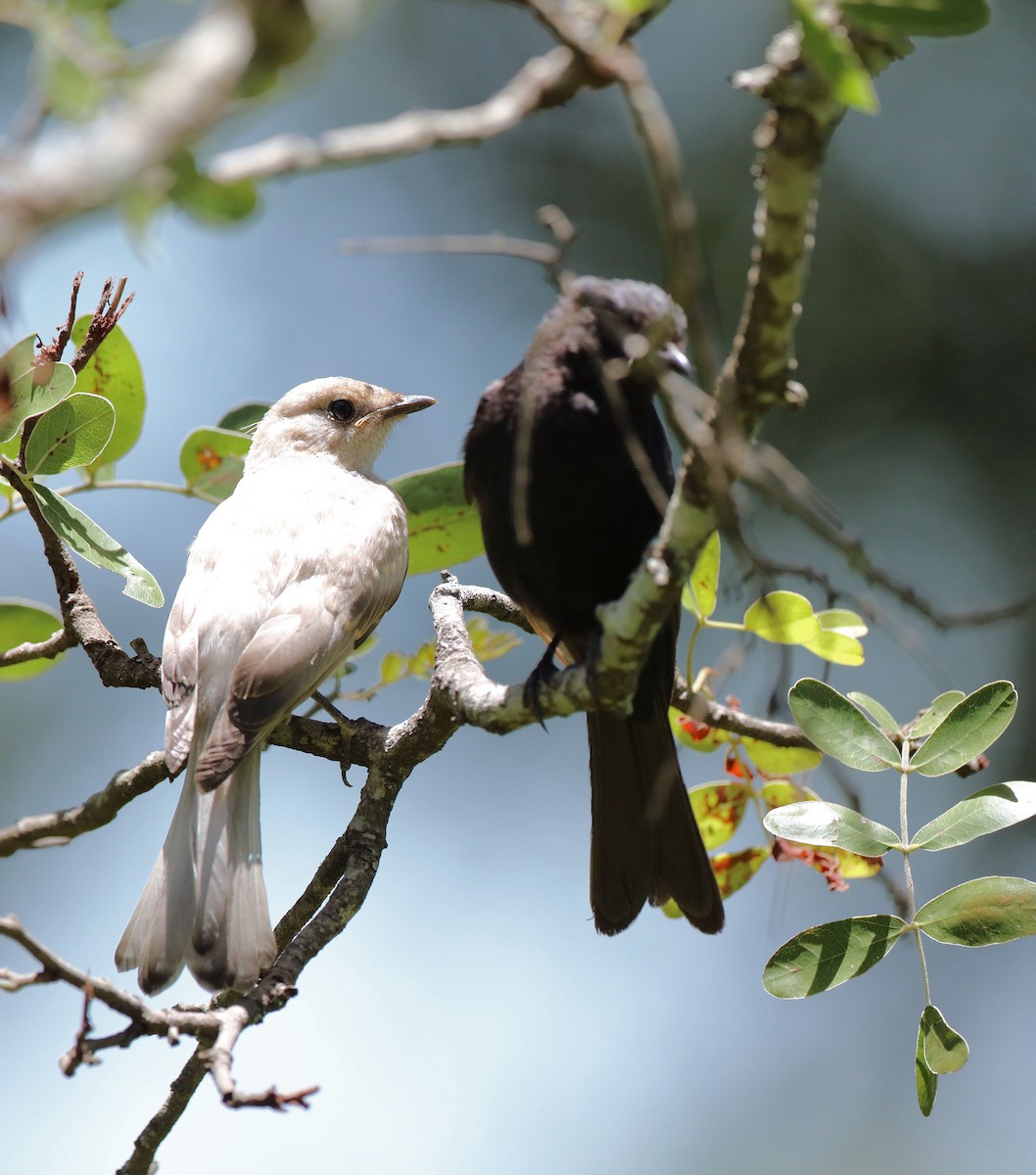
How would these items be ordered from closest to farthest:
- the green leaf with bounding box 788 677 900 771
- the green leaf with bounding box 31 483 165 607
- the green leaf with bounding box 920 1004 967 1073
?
the green leaf with bounding box 920 1004 967 1073
the green leaf with bounding box 788 677 900 771
the green leaf with bounding box 31 483 165 607

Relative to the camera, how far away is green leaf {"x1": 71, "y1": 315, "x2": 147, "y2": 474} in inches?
140

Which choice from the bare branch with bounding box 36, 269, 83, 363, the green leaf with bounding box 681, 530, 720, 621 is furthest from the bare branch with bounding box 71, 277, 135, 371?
the green leaf with bounding box 681, 530, 720, 621

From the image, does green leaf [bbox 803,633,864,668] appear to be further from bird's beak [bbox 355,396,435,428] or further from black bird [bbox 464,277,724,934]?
bird's beak [bbox 355,396,435,428]

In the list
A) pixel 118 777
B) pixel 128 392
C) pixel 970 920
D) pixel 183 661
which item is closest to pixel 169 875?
pixel 118 777

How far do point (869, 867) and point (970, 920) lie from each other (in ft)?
1.70

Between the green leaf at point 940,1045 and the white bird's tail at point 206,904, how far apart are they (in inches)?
62.0

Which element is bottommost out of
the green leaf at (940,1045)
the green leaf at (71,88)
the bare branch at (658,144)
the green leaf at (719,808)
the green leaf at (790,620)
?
the green leaf at (719,808)

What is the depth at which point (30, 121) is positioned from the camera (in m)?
1.44

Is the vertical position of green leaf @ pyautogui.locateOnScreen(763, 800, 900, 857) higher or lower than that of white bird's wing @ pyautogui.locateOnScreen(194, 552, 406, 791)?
higher

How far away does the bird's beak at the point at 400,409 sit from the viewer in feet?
17.5

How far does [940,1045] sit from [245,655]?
2.29m

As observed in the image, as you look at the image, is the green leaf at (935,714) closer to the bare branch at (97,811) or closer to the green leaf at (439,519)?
the green leaf at (439,519)

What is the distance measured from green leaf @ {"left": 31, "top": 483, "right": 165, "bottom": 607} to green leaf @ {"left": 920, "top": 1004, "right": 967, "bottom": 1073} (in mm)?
2002

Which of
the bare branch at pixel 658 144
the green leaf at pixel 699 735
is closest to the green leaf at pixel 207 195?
the bare branch at pixel 658 144
